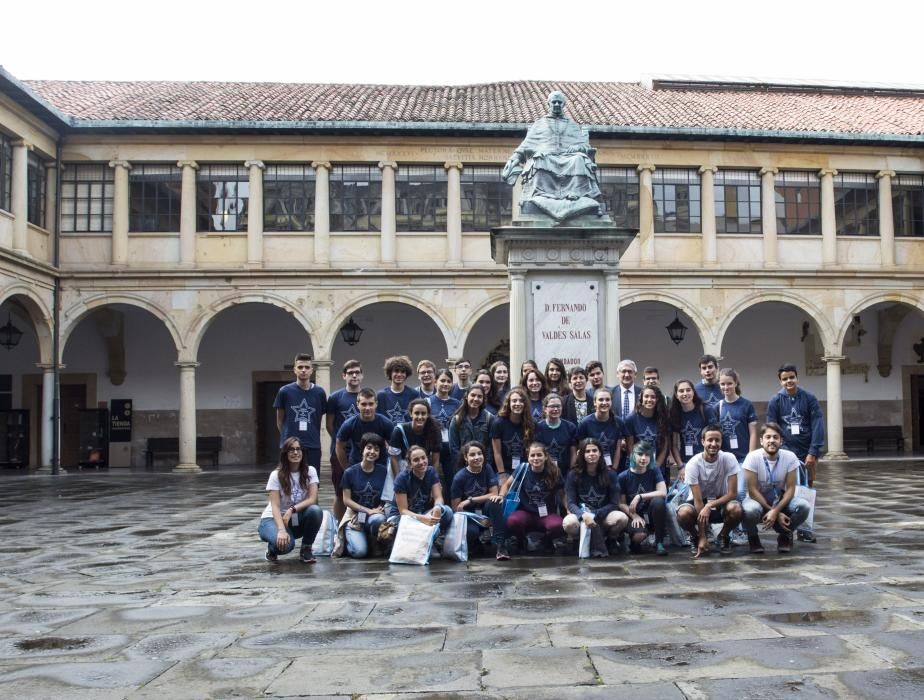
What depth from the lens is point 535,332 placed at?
428 inches

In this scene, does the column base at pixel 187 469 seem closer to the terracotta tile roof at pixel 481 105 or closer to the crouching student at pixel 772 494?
the terracotta tile roof at pixel 481 105

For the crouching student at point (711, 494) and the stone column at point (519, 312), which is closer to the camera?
the crouching student at point (711, 494)

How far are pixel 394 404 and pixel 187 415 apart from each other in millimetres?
14805

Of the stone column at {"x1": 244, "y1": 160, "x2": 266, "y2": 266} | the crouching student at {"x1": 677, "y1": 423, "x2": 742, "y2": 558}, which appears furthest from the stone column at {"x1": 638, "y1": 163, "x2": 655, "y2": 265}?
the crouching student at {"x1": 677, "y1": 423, "x2": 742, "y2": 558}

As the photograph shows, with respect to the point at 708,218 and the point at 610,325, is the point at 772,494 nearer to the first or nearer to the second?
the point at 610,325

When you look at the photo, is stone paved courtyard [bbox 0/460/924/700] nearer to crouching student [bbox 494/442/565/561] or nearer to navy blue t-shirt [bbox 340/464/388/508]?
crouching student [bbox 494/442/565/561]

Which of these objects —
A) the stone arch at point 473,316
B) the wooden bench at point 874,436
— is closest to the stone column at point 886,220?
the wooden bench at point 874,436

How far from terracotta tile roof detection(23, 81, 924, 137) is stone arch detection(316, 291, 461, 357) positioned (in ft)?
12.9

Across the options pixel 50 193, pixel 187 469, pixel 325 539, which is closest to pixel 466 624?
pixel 325 539

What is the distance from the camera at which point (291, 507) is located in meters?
7.32

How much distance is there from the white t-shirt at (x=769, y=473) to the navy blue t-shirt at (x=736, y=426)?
65cm

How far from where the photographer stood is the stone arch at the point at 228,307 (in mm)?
22031

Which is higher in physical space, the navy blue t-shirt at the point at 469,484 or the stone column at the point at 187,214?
the stone column at the point at 187,214

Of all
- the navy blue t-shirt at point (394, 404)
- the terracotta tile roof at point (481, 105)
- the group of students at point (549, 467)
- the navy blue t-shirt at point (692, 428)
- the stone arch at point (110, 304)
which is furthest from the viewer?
the terracotta tile roof at point (481, 105)
